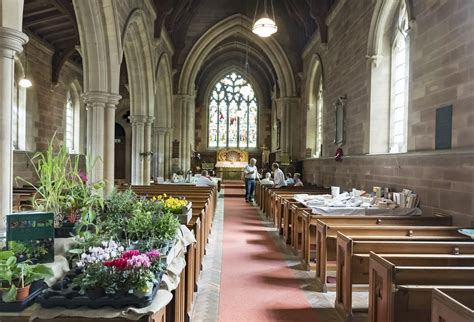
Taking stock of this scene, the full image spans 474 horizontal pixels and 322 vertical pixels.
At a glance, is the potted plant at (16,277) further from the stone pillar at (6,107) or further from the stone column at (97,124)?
the stone column at (97,124)

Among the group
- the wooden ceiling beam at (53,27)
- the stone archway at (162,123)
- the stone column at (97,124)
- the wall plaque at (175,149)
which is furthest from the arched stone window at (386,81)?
the wall plaque at (175,149)

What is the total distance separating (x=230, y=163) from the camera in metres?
21.1

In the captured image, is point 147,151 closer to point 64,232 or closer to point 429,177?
point 429,177

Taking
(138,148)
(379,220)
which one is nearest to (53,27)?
(138,148)

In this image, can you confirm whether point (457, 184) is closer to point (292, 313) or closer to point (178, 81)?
point (292, 313)

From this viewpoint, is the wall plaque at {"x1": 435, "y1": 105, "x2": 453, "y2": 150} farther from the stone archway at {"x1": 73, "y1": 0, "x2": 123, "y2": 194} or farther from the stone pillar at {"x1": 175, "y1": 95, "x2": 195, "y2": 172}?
the stone pillar at {"x1": 175, "y1": 95, "x2": 195, "y2": 172}

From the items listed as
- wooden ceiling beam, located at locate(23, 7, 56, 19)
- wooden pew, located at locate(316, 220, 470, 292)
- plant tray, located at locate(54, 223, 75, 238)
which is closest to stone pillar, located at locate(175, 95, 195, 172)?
wooden ceiling beam, located at locate(23, 7, 56, 19)

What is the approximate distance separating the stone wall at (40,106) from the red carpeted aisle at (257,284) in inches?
260

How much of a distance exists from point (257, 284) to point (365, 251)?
154 centimetres

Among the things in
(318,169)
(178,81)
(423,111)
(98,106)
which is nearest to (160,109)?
(178,81)

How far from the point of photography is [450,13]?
523 cm

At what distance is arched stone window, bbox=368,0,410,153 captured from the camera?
7.80m

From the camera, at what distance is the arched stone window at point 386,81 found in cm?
780

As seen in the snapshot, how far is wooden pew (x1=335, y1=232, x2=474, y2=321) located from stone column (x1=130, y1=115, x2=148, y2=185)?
29.7 feet
